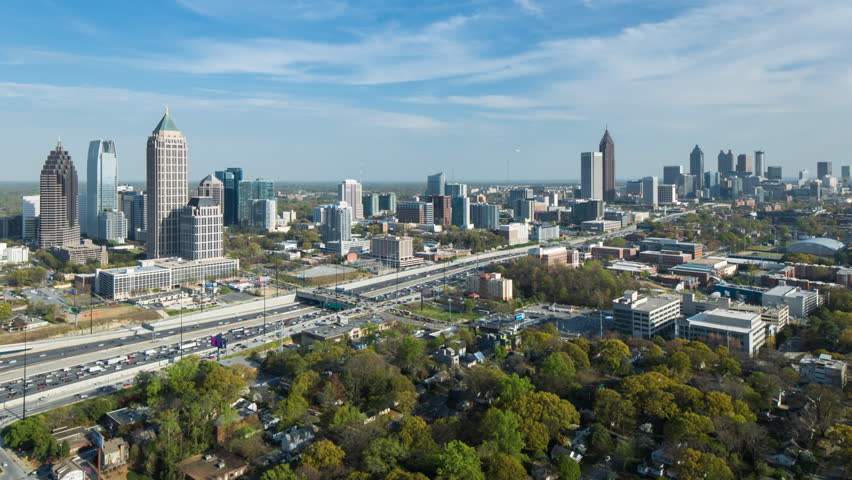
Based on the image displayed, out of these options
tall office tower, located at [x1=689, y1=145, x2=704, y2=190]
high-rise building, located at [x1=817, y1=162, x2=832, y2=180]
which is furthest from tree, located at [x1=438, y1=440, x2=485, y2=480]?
high-rise building, located at [x1=817, y1=162, x2=832, y2=180]

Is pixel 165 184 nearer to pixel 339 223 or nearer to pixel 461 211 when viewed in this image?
pixel 339 223

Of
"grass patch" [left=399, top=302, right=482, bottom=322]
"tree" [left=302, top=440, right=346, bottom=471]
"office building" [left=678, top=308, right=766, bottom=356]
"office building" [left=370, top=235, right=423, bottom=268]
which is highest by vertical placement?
"office building" [left=370, top=235, right=423, bottom=268]

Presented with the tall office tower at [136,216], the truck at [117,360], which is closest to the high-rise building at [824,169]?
the tall office tower at [136,216]

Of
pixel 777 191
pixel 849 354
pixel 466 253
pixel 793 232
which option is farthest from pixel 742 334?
pixel 777 191

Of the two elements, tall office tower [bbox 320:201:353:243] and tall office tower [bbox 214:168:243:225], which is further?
tall office tower [bbox 214:168:243:225]

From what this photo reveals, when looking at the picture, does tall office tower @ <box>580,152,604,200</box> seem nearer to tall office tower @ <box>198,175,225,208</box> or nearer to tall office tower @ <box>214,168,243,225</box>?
tall office tower @ <box>214,168,243,225</box>

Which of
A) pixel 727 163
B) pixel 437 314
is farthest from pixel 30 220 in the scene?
pixel 727 163
